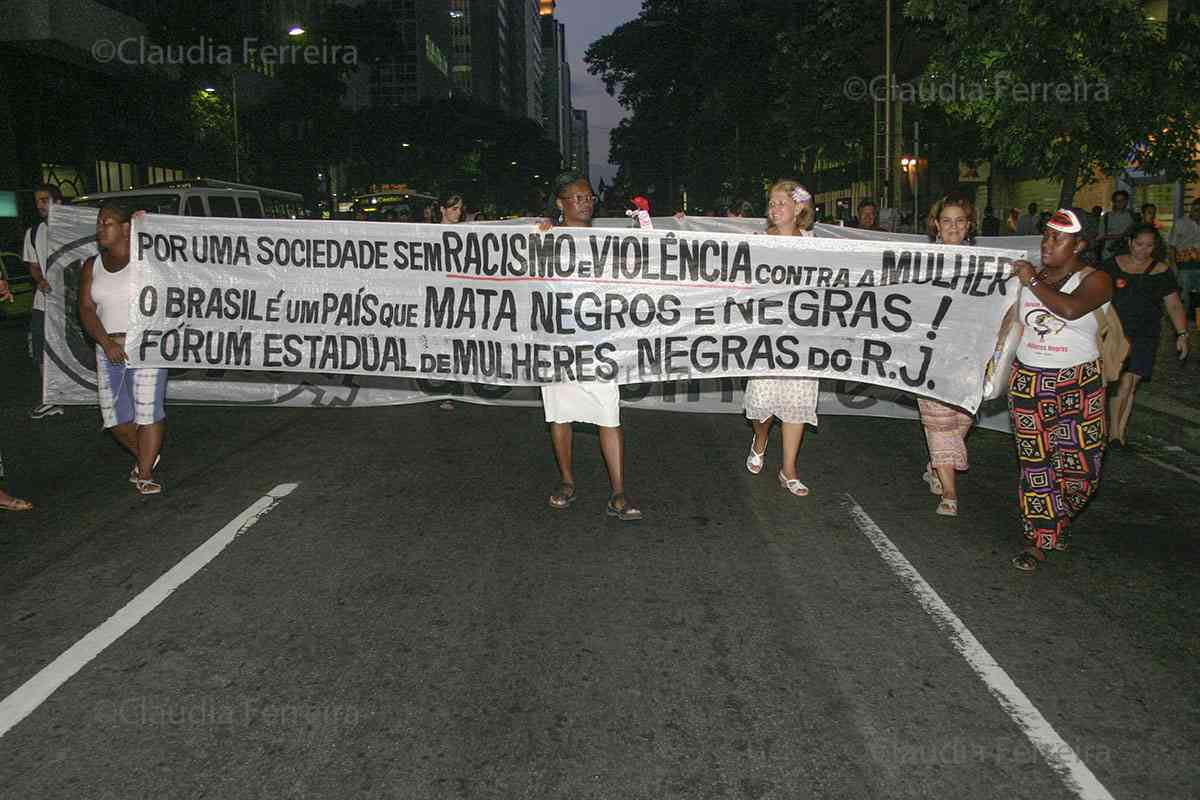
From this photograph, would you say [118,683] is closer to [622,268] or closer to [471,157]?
[622,268]

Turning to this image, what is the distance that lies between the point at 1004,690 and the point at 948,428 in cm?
268

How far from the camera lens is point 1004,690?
3949mm

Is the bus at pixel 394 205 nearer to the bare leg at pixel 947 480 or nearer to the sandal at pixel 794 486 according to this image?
the sandal at pixel 794 486

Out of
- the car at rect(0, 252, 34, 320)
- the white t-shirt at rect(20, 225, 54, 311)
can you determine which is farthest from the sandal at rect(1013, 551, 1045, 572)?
the car at rect(0, 252, 34, 320)

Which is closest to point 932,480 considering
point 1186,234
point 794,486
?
point 794,486

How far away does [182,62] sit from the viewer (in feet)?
126

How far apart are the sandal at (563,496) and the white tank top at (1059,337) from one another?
107 inches

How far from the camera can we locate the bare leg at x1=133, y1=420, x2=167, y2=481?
272 inches

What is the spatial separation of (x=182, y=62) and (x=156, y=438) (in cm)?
3588

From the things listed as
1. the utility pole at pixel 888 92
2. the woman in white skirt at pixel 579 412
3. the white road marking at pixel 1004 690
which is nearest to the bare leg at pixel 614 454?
the woman in white skirt at pixel 579 412

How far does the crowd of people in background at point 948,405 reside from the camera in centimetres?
530

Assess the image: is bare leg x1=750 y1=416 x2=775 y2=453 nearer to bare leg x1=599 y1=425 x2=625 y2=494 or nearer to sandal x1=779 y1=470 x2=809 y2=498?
sandal x1=779 y1=470 x2=809 y2=498

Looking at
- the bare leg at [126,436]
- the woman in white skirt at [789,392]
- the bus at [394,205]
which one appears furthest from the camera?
the bus at [394,205]

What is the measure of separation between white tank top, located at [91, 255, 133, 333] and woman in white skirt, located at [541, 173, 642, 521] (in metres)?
2.85
